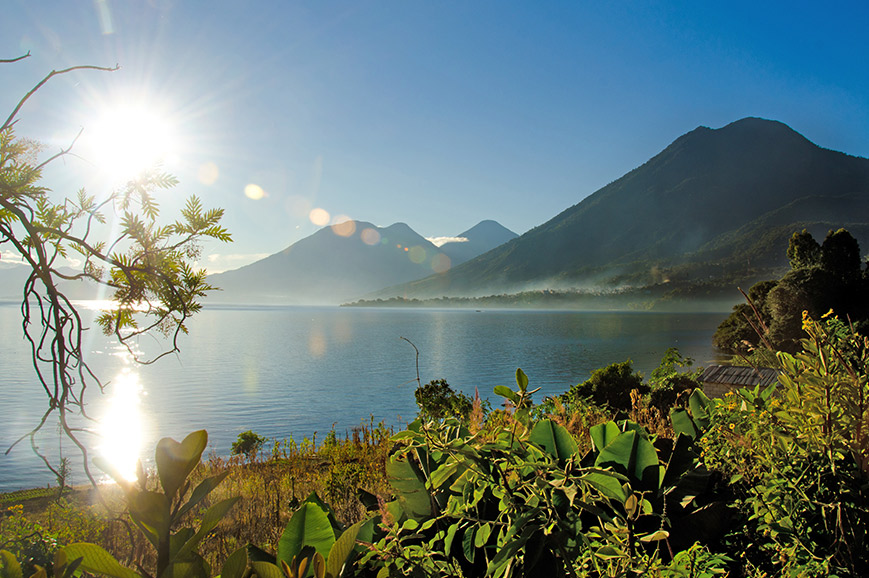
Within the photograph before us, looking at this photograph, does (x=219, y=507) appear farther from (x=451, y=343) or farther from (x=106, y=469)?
(x=451, y=343)

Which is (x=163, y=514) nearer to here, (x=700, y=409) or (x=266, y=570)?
(x=266, y=570)

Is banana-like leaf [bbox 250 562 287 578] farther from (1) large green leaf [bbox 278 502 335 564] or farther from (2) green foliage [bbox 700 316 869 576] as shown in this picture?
(2) green foliage [bbox 700 316 869 576]

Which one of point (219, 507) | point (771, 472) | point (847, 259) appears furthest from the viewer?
point (847, 259)

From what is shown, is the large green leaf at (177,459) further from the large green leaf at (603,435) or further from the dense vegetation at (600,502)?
the large green leaf at (603,435)

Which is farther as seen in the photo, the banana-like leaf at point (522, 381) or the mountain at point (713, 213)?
the mountain at point (713, 213)

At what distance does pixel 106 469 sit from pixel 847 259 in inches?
1134

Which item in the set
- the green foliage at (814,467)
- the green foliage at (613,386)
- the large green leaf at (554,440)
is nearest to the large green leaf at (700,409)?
the green foliage at (814,467)

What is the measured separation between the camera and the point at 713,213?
6742 inches

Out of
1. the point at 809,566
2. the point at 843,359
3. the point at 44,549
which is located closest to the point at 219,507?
the point at 44,549

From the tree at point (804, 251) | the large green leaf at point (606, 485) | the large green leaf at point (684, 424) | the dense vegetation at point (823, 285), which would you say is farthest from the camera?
the tree at point (804, 251)

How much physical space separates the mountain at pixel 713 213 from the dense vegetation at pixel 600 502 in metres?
137

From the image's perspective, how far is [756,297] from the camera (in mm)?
27891

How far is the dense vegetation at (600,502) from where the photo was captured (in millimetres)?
757

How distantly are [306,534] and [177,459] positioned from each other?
1.17 feet
